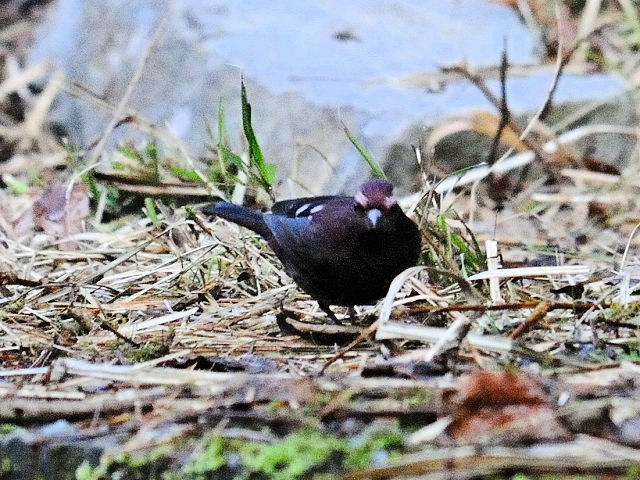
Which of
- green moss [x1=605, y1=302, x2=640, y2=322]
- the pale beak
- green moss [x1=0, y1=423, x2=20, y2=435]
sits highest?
the pale beak

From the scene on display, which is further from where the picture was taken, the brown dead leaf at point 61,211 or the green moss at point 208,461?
the brown dead leaf at point 61,211

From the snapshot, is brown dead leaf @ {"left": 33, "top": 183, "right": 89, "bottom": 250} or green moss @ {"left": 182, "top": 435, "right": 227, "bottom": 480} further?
brown dead leaf @ {"left": 33, "top": 183, "right": 89, "bottom": 250}

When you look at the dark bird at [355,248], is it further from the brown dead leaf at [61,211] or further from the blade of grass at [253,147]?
the brown dead leaf at [61,211]

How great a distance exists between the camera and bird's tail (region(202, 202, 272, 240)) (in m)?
3.15

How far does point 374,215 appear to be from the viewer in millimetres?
2693

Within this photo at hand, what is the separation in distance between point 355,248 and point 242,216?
0.58 m

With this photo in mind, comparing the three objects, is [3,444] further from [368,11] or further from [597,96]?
[368,11]

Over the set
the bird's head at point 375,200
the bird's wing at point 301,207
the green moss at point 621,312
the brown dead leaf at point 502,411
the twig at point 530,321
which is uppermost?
the bird's head at point 375,200

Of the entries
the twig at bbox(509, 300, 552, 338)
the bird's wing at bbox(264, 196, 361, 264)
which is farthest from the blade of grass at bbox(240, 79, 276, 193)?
the twig at bbox(509, 300, 552, 338)

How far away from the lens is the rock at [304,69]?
4848mm

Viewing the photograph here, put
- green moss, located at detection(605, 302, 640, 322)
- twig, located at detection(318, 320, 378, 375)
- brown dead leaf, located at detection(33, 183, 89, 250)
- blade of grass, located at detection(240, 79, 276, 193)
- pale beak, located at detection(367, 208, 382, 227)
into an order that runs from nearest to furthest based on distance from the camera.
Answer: twig, located at detection(318, 320, 378, 375), green moss, located at detection(605, 302, 640, 322), pale beak, located at detection(367, 208, 382, 227), blade of grass, located at detection(240, 79, 276, 193), brown dead leaf, located at detection(33, 183, 89, 250)

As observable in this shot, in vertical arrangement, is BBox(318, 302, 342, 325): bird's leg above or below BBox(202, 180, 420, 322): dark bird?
below

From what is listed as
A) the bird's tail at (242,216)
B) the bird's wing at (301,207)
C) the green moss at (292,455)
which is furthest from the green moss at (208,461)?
the bird's tail at (242,216)

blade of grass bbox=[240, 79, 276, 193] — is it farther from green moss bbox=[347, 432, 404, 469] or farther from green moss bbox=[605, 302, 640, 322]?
green moss bbox=[347, 432, 404, 469]
